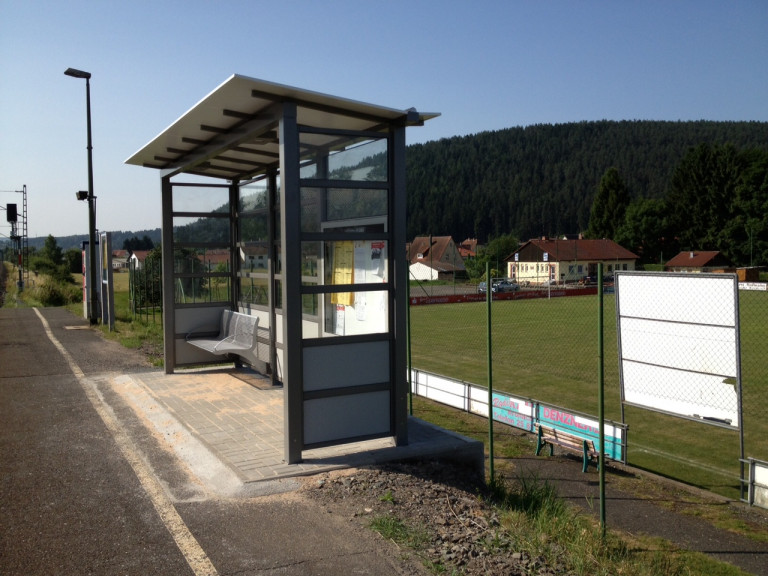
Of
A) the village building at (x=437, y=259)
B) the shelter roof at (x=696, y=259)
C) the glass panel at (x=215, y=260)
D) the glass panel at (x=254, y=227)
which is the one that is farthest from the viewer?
the village building at (x=437, y=259)

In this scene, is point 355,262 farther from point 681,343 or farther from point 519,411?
point 519,411

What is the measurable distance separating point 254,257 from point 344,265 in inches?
126

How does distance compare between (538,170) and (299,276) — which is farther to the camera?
(538,170)

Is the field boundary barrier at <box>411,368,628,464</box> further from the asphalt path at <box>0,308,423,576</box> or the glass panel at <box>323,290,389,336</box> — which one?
the asphalt path at <box>0,308,423,576</box>

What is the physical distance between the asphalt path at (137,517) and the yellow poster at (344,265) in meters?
2.06

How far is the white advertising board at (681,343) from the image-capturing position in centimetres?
690

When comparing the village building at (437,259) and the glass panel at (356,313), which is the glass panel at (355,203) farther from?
the village building at (437,259)

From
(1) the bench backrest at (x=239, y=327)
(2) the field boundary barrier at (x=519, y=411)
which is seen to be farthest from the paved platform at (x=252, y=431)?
(2) the field boundary barrier at (x=519, y=411)

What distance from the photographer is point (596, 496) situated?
7770 mm

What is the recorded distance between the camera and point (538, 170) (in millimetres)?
153000

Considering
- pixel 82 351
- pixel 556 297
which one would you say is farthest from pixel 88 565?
pixel 556 297

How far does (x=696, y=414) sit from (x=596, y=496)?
4.70 ft

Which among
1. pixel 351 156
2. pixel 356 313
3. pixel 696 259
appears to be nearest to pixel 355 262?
pixel 356 313

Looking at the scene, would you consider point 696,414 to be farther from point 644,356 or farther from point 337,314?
point 337,314
